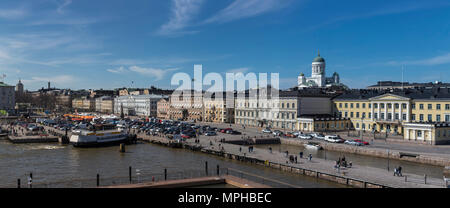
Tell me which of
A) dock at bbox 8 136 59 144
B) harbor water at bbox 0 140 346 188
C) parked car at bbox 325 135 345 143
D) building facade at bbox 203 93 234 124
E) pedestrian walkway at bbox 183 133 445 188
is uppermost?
building facade at bbox 203 93 234 124

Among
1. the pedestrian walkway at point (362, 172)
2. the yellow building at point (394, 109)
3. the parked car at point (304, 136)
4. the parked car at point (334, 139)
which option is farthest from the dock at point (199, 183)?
the yellow building at point (394, 109)

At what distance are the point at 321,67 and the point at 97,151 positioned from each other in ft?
327

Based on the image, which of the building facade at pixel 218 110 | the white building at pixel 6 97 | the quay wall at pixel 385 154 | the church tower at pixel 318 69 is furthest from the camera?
the white building at pixel 6 97

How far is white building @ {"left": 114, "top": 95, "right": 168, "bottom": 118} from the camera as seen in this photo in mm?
120688

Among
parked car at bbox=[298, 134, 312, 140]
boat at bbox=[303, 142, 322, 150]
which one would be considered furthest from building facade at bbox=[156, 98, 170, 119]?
boat at bbox=[303, 142, 322, 150]

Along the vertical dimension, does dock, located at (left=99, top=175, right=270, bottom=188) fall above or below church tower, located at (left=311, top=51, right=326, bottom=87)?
below

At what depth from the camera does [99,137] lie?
54.1m

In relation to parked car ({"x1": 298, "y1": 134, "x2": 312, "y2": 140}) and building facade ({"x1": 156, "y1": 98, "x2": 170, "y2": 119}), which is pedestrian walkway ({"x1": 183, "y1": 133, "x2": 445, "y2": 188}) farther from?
building facade ({"x1": 156, "y1": 98, "x2": 170, "y2": 119})

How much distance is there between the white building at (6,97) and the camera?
480ft

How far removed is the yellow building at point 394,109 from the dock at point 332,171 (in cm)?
2510

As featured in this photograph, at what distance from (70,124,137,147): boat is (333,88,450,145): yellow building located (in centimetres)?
3834

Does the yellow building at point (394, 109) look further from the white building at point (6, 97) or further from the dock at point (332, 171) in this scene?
the white building at point (6, 97)
